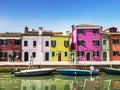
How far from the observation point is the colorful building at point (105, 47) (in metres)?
64.1

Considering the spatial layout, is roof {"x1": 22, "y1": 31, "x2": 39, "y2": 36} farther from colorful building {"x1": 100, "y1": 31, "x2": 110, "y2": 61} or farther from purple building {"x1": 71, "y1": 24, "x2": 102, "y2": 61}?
colorful building {"x1": 100, "y1": 31, "x2": 110, "y2": 61}

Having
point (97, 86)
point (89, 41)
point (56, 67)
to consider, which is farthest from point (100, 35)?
point (97, 86)

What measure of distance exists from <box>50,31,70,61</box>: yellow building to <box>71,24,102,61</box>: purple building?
175 cm

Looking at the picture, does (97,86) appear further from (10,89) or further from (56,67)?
(56,67)

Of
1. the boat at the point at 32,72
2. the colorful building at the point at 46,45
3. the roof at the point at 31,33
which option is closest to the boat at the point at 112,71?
the boat at the point at 32,72

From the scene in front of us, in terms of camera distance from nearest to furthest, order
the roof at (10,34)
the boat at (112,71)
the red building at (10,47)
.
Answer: the boat at (112,71) < the red building at (10,47) < the roof at (10,34)

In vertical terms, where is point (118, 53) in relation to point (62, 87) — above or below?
above

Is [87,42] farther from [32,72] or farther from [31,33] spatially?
[32,72]

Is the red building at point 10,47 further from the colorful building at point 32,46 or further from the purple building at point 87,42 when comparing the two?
the purple building at point 87,42

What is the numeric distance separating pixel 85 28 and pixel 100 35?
11.9 feet

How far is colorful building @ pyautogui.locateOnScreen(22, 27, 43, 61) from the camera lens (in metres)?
63.0

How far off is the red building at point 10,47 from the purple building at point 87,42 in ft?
39.5

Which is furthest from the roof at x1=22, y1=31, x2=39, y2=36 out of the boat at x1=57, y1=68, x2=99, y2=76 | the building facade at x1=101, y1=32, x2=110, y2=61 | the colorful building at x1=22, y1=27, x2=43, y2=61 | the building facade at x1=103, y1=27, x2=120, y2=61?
the boat at x1=57, y1=68, x2=99, y2=76

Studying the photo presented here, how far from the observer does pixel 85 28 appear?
64.2m
